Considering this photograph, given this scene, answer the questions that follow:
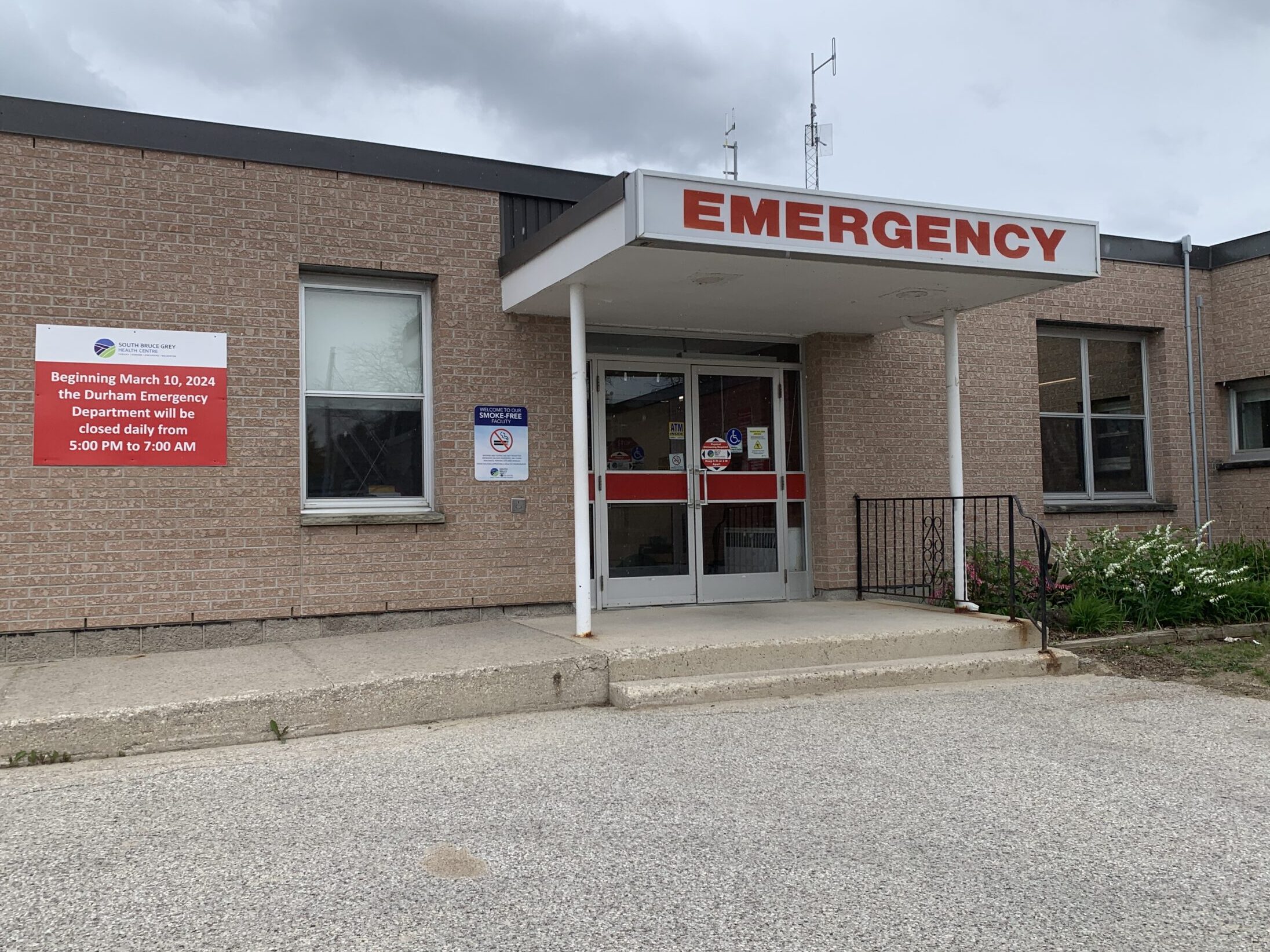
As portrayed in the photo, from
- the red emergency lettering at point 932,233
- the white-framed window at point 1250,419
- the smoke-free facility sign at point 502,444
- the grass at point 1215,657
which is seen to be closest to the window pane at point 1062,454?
the white-framed window at point 1250,419

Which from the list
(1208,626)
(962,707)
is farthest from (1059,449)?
(962,707)

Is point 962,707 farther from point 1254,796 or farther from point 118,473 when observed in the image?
point 118,473

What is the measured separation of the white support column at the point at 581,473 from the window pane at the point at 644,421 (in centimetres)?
170

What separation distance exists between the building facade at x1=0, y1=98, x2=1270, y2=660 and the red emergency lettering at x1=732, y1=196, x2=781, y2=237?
1618 mm

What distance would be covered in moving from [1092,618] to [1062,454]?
3.15 m

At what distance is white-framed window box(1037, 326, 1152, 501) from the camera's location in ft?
35.6

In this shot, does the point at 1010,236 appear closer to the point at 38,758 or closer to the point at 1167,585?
the point at 1167,585

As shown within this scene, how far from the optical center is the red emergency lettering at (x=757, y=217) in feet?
20.7

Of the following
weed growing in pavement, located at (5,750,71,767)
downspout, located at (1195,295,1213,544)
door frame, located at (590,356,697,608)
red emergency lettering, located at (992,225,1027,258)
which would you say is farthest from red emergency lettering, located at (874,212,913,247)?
downspout, located at (1195,295,1213,544)

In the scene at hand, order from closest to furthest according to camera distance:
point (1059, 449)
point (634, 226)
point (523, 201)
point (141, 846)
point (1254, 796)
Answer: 1. point (141, 846)
2. point (1254, 796)
3. point (634, 226)
4. point (523, 201)
5. point (1059, 449)

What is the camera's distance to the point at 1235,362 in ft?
37.1

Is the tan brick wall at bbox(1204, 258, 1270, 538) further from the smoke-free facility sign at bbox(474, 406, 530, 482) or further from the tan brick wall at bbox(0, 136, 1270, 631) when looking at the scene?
the smoke-free facility sign at bbox(474, 406, 530, 482)

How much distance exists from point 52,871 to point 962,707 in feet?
15.9

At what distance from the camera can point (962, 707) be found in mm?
6219
